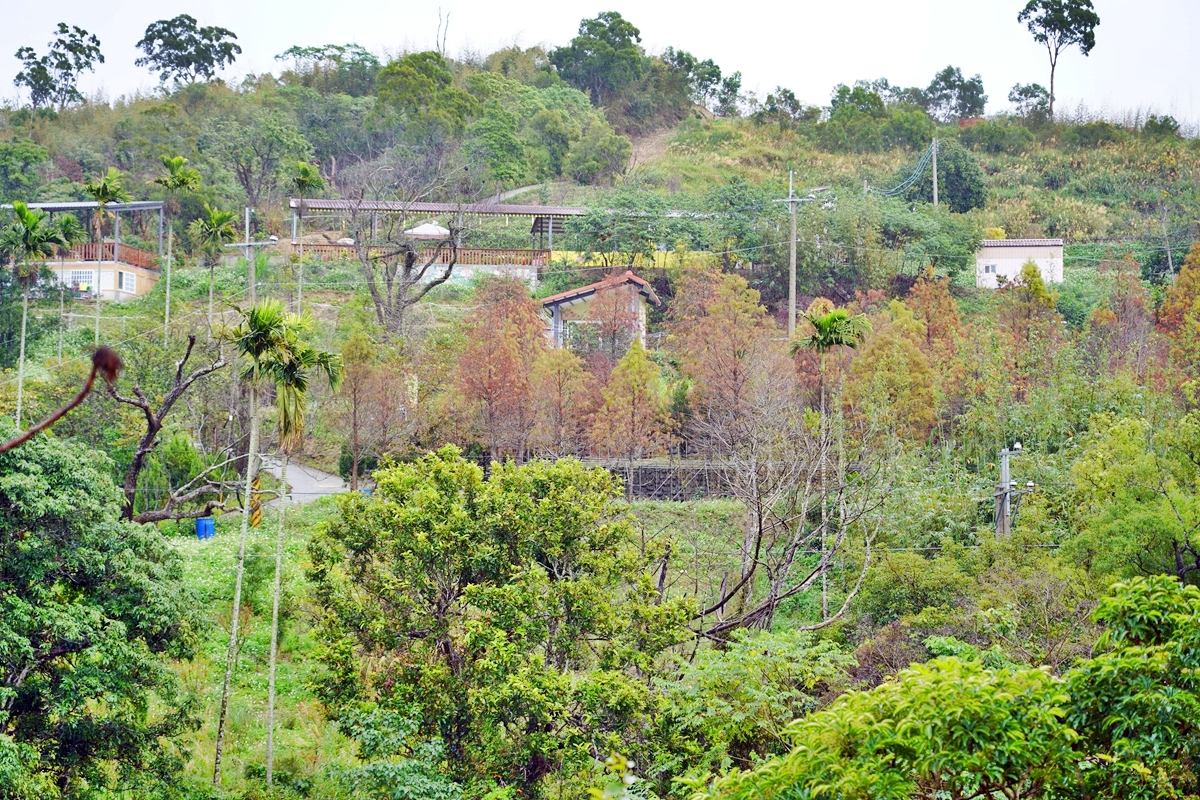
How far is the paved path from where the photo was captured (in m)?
30.0

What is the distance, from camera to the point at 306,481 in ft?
105

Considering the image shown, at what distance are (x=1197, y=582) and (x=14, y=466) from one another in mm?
16946

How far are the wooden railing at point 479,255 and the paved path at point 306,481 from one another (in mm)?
13880

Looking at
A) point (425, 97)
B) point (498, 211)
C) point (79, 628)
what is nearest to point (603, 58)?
point (425, 97)

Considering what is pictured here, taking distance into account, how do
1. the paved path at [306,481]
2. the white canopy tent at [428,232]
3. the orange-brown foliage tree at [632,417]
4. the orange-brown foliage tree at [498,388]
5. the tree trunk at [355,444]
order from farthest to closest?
the white canopy tent at [428,232] → the paved path at [306,481] → the orange-brown foliage tree at [498,388] → the orange-brown foliage tree at [632,417] → the tree trunk at [355,444]

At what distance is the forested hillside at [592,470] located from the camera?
13859 millimetres

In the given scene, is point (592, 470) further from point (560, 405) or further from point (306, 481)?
point (306, 481)

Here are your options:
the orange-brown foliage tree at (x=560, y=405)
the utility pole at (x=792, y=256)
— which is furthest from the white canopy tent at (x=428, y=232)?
the orange-brown foliage tree at (x=560, y=405)

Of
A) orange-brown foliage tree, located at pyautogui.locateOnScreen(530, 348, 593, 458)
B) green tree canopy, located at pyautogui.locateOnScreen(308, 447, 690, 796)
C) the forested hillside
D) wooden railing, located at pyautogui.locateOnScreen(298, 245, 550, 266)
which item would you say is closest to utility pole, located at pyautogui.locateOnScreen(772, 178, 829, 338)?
the forested hillside

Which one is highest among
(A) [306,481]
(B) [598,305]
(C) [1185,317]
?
(B) [598,305]

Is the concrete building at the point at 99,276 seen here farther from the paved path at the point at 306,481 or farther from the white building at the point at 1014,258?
the white building at the point at 1014,258

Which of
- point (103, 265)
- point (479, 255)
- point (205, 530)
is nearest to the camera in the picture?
point (205, 530)

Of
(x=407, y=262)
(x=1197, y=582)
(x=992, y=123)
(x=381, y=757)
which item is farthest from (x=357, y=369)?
(x=992, y=123)

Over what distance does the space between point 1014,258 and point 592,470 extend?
35.6 m
